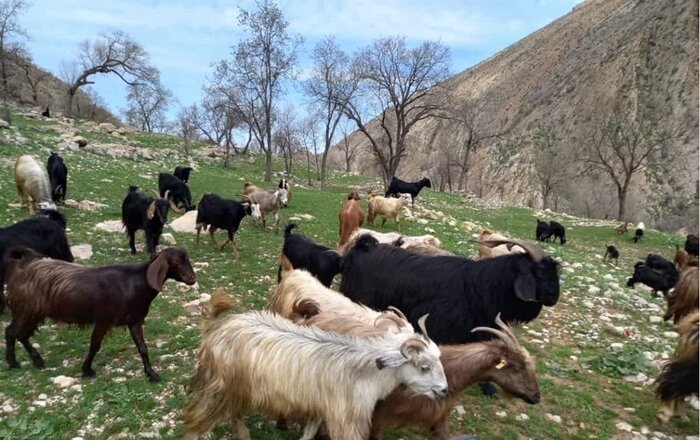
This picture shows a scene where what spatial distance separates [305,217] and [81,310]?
1116 cm

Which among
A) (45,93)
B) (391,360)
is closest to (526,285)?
(391,360)

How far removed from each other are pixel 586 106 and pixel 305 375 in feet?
211

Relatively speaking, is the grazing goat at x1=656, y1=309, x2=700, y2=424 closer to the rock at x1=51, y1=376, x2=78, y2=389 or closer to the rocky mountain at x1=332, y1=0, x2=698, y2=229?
the rock at x1=51, y1=376, x2=78, y2=389

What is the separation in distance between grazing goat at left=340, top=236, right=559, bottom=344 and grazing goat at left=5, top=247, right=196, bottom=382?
279 cm

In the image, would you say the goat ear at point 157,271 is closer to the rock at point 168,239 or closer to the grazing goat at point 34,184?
the rock at point 168,239

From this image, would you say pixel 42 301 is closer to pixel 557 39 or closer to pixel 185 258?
pixel 185 258

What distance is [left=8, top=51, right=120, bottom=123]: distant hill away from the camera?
4616 cm

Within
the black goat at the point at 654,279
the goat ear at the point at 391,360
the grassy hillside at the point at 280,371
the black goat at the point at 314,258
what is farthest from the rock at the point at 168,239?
the black goat at the point at 654,279

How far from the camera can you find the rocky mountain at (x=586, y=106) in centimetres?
4509

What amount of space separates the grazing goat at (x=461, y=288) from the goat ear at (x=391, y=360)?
2098 millimetres

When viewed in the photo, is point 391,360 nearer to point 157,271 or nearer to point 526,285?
point 526,285

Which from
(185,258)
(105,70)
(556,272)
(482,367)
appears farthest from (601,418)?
(105,70)

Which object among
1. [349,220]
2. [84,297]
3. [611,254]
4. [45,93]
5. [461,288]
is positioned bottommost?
[611,254]

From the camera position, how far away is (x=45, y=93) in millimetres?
52094
